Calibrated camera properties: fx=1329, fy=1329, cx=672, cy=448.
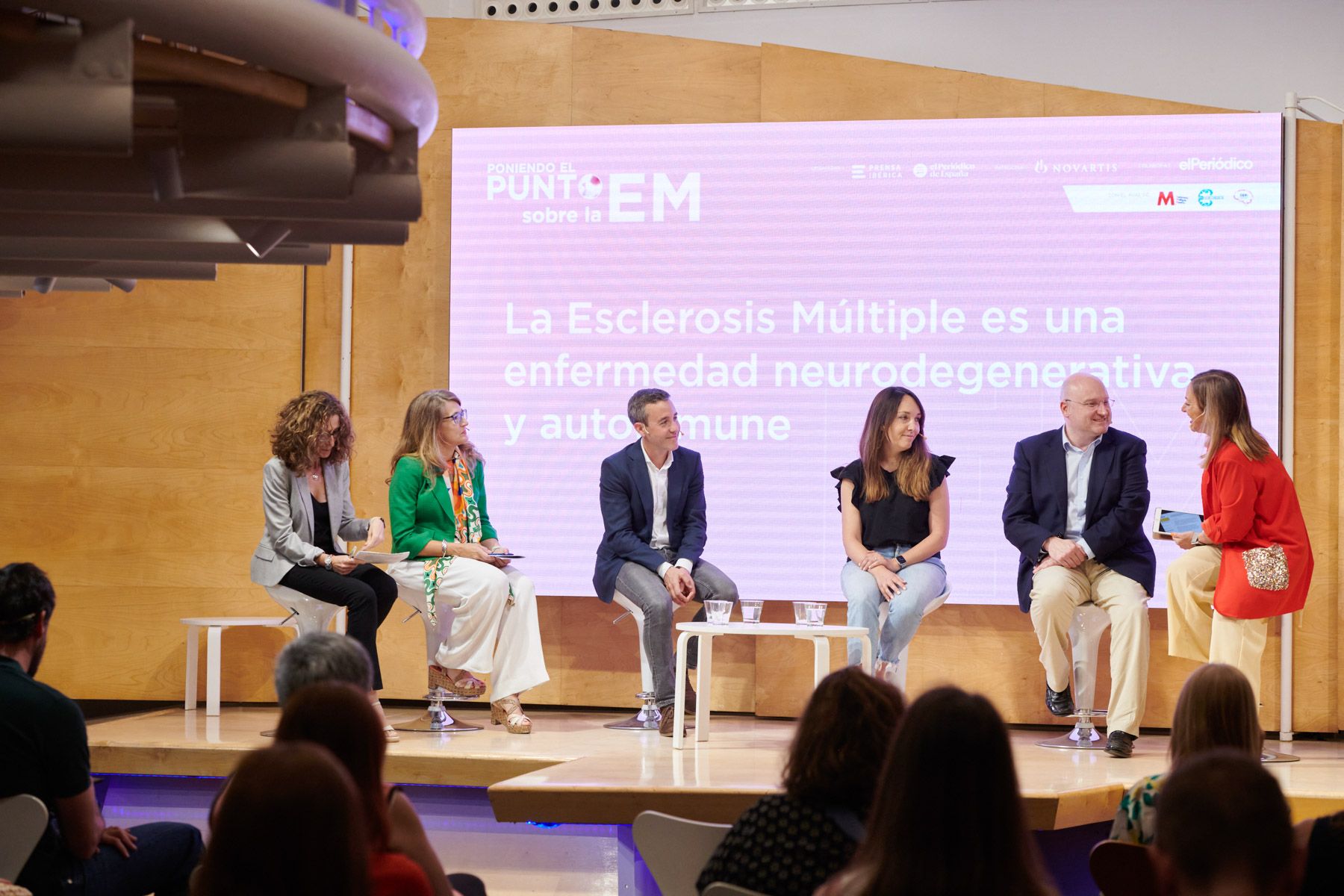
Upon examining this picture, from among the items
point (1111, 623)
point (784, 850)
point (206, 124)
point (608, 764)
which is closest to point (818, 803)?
point (784, 850)

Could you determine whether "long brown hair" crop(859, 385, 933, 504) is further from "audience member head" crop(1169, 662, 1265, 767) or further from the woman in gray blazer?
"audience member head" crop(1169, 662, 1265, 767)

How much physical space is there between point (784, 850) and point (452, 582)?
3223mm

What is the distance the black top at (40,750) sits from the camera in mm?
2541

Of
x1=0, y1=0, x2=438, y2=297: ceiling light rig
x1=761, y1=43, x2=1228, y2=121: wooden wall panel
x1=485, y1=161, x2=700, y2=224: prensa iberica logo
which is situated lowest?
x1=0, y1=0, x2=438, y2=297: ceiling light rig

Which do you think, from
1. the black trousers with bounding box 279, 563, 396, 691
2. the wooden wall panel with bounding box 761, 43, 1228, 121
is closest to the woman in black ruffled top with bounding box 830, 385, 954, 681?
the wooden wall panel with bounding box 761, 43, 1228, 121

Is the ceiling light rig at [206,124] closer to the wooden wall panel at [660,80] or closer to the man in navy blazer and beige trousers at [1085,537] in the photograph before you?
the man in navy blazer and beige trousers at [1085,537]

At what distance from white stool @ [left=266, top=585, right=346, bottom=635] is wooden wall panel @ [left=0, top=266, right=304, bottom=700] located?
0.97 metres

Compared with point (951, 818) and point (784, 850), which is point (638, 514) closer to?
point (784, 850)

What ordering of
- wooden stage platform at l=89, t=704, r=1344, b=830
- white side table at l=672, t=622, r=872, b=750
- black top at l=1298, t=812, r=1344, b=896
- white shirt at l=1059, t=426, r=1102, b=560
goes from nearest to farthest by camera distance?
Result: black top at l=1298, t=812, r=1344, b=896 < wooden stage platform at l=89, t=704, r=1344, b=830 < white side table at l=672, t=622, r=872, b=750 < white shirt at l=1059, t=426, r=1102, b=560

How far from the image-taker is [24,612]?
8.77 feet

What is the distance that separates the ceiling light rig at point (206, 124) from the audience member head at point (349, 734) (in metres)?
0.83

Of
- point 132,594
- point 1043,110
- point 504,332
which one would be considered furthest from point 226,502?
point 1043,110

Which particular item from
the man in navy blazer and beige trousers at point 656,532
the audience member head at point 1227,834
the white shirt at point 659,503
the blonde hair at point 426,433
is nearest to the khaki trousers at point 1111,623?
the man in navy blazer and beige trousers at point 656,532

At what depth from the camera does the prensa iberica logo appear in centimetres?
588
